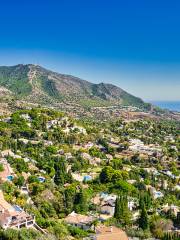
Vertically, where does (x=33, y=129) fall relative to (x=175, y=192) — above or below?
above

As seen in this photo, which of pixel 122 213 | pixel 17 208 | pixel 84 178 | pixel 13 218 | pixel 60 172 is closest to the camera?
pixel 13 218

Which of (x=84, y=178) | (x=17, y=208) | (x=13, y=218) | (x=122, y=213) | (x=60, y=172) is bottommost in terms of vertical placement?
(x=84, y=178)

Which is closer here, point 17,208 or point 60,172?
point 17,208

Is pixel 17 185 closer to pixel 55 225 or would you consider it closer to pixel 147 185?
pixel 55 225

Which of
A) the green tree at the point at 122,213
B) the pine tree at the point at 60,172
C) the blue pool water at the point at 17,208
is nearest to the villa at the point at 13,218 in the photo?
the blue pool water at the point at 17,208

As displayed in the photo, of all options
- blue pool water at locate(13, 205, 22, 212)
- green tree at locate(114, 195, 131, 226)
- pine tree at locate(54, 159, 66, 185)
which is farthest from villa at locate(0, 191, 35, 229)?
pine tree at locate(54, 159, 66, 185)

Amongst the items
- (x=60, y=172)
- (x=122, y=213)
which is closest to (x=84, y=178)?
(x=60, y=172)

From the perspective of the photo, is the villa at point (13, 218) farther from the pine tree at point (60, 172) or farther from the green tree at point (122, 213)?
the pine tree at point (60, 172)

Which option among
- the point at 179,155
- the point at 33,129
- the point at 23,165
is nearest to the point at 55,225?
the point at 23,165

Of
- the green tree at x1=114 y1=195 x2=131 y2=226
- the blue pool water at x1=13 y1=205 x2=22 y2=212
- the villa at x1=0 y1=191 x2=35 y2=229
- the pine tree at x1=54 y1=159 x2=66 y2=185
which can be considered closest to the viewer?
the villa at x1=0 y1=191 x2=35 y2=229

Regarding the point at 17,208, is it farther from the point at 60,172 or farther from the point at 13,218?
the point at 60,172

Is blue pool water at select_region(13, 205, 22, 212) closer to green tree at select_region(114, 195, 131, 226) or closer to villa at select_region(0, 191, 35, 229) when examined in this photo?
villa at select_region(0, 191, 35, 229)
